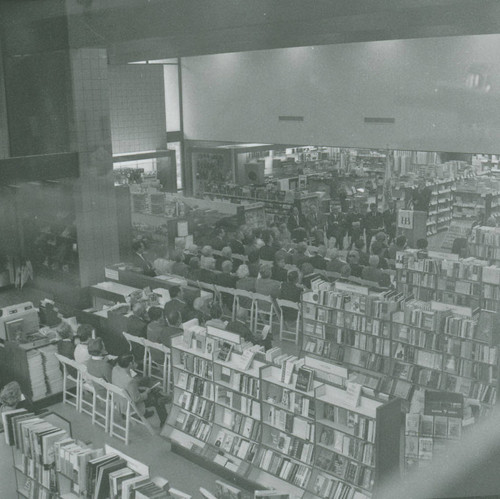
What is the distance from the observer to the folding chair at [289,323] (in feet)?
30.7

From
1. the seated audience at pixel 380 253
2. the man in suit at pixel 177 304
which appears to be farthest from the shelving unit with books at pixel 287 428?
the seated audience at pixel 380 253

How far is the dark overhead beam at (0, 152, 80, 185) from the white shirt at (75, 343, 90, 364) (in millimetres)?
3759

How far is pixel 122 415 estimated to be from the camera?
769cm

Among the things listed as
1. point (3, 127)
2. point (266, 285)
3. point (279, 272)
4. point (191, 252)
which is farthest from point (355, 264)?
point (3, 127)

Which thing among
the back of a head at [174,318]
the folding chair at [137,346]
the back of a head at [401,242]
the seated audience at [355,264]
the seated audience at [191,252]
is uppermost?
the back of a head at [401,242]

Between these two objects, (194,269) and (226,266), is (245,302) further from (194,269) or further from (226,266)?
(194,269)

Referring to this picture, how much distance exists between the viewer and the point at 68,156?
1084 cm

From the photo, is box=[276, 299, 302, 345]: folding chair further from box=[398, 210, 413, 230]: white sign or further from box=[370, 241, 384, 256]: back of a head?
box=[398, 210, 413, 230]: white sign

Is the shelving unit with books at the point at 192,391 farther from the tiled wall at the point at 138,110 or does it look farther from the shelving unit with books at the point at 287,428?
the tiled wall at the point at 138,110

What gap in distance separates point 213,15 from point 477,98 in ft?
18.7

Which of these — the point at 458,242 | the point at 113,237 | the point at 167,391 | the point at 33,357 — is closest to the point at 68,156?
the point at 113,237

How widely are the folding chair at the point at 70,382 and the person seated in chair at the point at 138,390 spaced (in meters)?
0.68

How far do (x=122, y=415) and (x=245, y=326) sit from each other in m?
1.82

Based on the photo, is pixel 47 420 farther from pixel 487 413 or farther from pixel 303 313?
pixel 487 413
